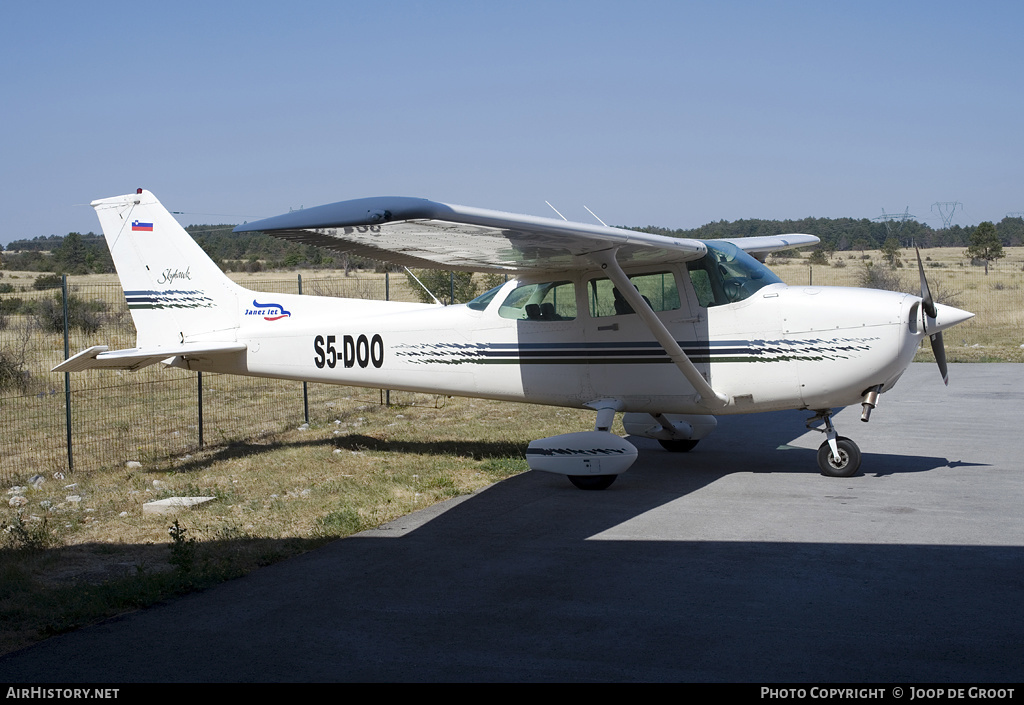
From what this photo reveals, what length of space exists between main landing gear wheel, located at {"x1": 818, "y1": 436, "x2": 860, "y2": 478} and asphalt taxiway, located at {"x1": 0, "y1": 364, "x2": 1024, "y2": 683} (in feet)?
0.37

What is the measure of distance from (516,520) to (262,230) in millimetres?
3110

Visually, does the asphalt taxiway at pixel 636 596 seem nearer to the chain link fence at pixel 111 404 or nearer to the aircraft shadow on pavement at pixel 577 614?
the aircraft shadow on pavement at pixel 577 614

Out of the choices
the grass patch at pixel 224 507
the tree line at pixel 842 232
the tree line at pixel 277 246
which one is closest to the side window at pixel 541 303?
the grass patch at pixel 224 507

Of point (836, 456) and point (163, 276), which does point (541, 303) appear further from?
point (163, 276)

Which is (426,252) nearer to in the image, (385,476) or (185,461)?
(385,476)

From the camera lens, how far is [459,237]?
7449mm

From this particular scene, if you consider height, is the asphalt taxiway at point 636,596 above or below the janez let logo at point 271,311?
below

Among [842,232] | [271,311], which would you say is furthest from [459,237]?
[842,232]

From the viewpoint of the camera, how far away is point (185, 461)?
10789mm

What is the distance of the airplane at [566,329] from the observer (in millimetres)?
8055

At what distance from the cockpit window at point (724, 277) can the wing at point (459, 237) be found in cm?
18

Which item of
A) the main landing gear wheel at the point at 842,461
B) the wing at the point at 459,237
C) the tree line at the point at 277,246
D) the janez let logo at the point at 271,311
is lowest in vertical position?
the main landing gear wheel at the point at 842,461

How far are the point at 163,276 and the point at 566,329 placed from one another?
5.08 metres
